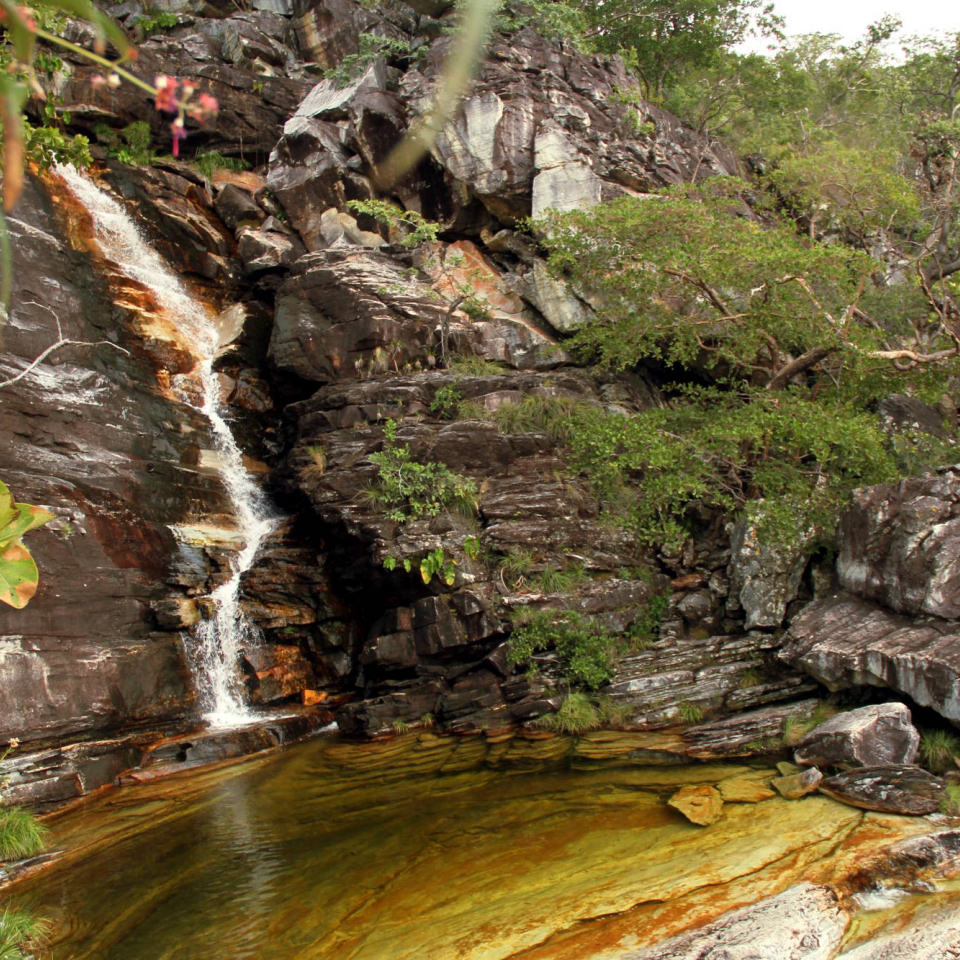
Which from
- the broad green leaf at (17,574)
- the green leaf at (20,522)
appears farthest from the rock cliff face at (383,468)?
the green leaf at (20,522)

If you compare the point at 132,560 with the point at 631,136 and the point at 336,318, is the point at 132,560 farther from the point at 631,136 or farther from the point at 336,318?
the point at 631,136

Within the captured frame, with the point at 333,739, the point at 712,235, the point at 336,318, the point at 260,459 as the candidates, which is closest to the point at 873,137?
the point at 712,235

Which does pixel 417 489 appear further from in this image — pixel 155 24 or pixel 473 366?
pixel 155 24

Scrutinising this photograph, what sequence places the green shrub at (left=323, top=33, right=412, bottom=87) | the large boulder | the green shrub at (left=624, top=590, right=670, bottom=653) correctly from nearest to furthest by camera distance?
the large boulder, the green shrub at (left=624, top=590, right=670, bottom=653), the green shrub at (left=323, top=33, right=412, bottom=87)

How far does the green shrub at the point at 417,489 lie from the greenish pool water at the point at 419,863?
4.50 meters

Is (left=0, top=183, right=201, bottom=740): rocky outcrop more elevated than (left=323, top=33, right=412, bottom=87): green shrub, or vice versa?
(left=323, top=33, right=412, bottom=87): green shrub

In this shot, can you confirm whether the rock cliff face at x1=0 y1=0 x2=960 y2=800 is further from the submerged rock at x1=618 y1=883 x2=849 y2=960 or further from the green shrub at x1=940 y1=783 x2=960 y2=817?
the submerged rock at x1=618 y1=883 x2=849 y2=960

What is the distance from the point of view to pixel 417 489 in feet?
41.4

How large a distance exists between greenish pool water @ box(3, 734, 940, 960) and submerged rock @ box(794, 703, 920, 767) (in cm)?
71

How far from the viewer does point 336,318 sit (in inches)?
625

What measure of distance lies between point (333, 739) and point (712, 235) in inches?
437

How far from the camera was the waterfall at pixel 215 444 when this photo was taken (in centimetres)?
1189

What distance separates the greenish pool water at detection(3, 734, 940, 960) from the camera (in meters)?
5.48

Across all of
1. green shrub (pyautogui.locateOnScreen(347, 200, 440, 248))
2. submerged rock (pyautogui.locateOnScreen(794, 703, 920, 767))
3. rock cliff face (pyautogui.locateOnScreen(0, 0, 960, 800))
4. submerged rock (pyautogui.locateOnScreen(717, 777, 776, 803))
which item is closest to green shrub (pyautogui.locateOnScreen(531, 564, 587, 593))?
rock cliff face (pyautogui.locateOnScreen(0, 0, 960, 800))
